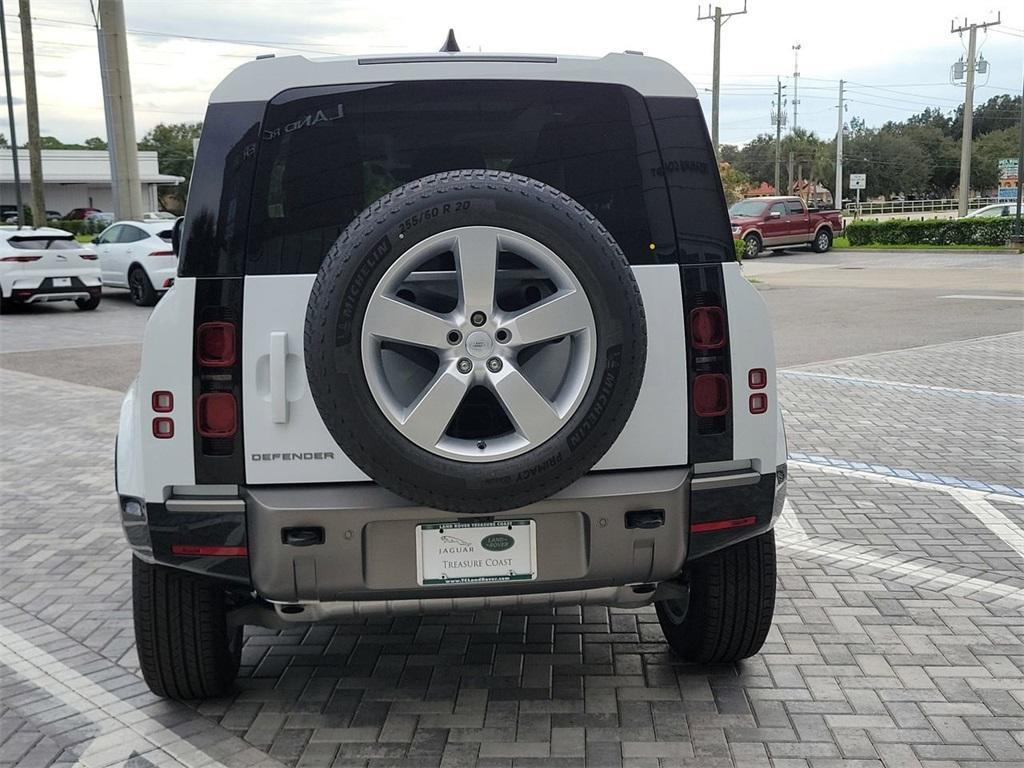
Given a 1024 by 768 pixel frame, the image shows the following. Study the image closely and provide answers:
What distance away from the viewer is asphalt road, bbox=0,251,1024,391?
1320 cm

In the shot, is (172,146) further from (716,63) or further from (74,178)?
(716,63)

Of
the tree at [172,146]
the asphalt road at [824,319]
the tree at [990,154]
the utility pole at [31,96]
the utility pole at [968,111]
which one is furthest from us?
the tree at [172,146]

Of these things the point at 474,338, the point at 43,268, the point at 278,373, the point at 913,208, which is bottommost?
the point at 913,208

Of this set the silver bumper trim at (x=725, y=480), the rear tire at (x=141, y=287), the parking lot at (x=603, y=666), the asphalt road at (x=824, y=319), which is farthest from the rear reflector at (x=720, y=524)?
the rear tire at (x=141, y=287)

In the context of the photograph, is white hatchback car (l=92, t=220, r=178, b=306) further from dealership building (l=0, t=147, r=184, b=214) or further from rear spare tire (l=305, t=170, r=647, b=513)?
dealership building (l=0, t=147, r=184, b=214)

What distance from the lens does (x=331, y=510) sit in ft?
10.3

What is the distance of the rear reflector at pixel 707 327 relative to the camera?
332cm

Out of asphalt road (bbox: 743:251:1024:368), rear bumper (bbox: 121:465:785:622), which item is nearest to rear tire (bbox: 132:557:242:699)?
rear bumper (bbox: 121:465:785:622)

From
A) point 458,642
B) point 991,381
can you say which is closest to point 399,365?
point 458,642

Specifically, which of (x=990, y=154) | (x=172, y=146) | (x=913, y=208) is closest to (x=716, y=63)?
(x=913, y=208)

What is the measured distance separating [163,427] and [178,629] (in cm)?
80

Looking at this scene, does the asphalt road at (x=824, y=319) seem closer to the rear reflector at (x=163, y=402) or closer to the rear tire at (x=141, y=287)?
the rear tire at (x=141, y=287)

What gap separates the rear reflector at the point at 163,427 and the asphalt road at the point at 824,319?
8.60 m

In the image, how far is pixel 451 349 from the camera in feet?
9.68
